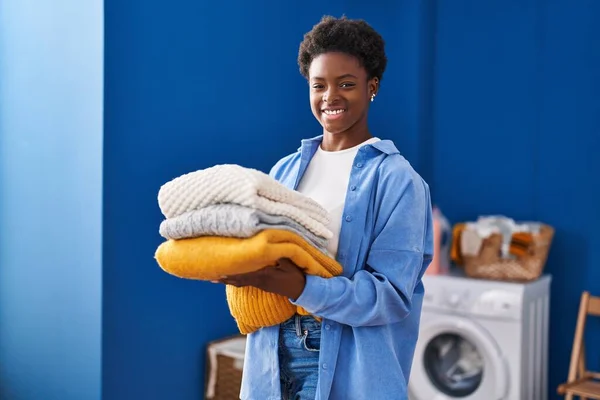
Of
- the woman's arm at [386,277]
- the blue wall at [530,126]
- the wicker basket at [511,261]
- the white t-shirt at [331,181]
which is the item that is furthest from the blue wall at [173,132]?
the woman's arm at [386,277]

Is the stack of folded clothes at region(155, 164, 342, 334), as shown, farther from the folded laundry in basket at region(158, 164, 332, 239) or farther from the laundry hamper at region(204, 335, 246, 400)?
the laundry hamper at region(204, 335, 246, 400)

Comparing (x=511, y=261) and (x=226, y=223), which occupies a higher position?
(x=226, y=223)

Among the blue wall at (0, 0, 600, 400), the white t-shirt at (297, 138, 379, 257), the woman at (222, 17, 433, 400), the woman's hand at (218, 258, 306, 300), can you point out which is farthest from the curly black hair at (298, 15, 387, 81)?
the blue wall at (0, 0, 600, 400)

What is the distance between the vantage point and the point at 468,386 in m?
2.76

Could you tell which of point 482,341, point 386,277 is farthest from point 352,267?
point 482,341

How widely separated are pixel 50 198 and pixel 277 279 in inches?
59.9

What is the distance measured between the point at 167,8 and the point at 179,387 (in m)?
1.41

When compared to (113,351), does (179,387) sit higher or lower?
lower

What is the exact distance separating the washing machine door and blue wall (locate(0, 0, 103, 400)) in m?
1.38

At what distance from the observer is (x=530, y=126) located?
3074mm

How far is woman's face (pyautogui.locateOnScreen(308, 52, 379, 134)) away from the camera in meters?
1.21

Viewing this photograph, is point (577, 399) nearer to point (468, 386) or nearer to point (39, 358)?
point (468, 386)

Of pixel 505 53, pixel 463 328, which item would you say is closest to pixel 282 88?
pixel 505 53

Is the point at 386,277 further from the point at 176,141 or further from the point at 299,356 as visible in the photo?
the point at 176,141
